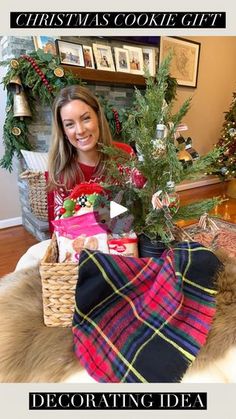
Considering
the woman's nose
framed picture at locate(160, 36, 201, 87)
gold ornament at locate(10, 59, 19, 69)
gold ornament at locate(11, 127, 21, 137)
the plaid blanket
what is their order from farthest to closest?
framed picture at locate(160, 36, 201, 87), gold ornament at locate(11, 127, 21, 137), gold ornament at locate(10, 59, 19, 69), the woman's nose, the plaid blanket

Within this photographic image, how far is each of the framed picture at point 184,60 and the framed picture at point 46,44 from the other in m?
1.43

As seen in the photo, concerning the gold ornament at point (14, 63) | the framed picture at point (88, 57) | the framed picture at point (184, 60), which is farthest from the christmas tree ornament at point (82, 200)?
the framed picture at point (184, 60)

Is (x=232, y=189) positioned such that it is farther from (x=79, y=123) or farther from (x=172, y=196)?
(x=172, y=196)

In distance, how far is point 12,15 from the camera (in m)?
0.90

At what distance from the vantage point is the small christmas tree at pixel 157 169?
2.10 feet

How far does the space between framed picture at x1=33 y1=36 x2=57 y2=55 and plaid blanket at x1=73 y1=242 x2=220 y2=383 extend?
196 centimetres

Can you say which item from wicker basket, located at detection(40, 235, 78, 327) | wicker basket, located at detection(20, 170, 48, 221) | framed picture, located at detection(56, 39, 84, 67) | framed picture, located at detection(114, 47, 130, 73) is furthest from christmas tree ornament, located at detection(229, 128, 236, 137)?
wicker basket, located at detection(40, 235, 78, 327)

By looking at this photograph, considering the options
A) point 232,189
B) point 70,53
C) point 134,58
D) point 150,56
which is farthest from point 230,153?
point 70,53

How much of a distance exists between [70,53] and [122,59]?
0.56 metres

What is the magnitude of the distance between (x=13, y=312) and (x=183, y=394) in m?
0.40

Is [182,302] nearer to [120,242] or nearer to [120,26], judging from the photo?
[120,242]

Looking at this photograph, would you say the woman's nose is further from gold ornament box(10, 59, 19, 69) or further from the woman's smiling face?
gold ornament box(10, 59, 19, 69)

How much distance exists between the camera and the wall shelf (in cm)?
216

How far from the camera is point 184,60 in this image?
10.7ft
